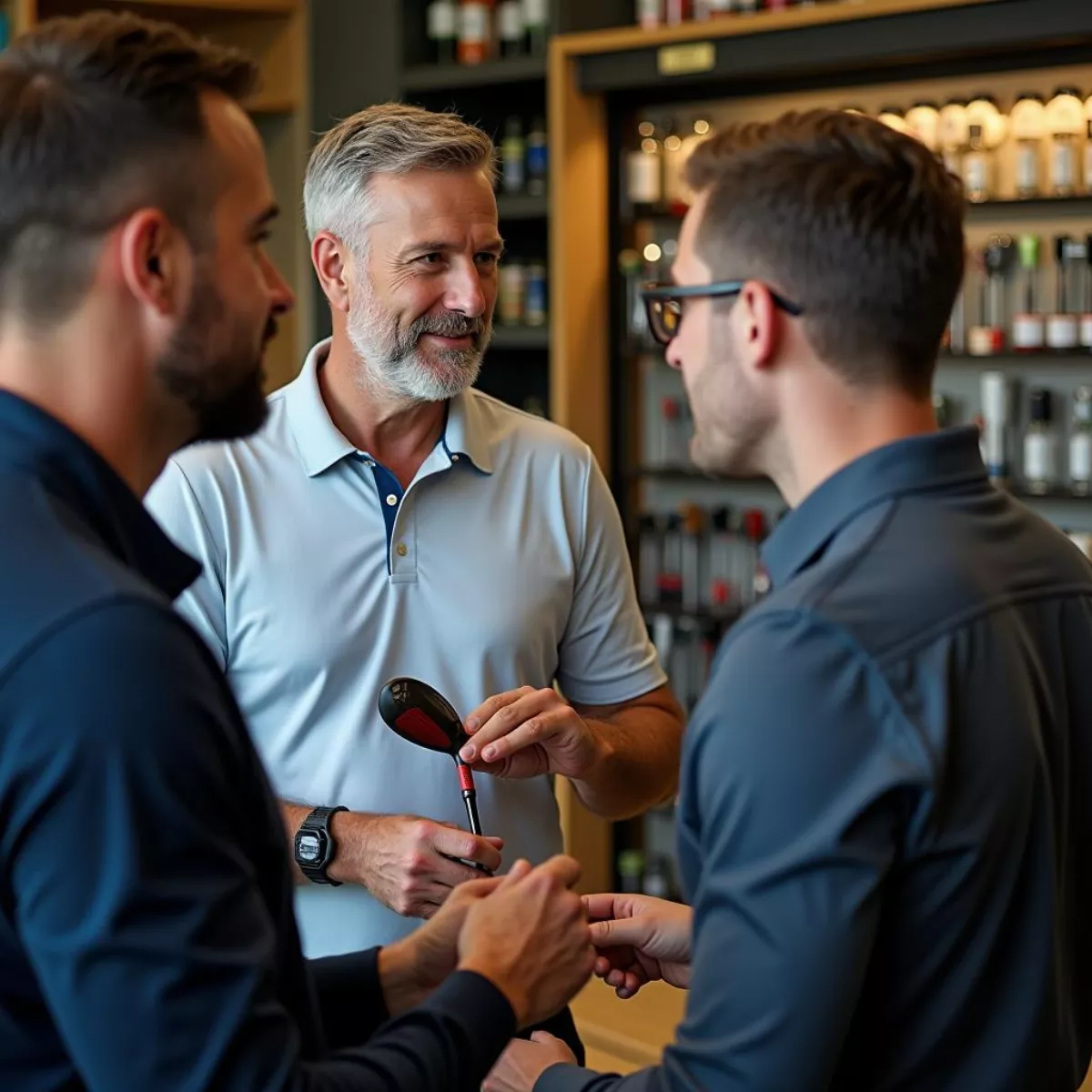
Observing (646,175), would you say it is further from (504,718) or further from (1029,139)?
(504,718)

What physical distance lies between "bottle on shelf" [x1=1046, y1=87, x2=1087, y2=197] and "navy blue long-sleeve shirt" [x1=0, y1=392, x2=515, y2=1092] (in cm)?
334

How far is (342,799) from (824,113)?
106 cm

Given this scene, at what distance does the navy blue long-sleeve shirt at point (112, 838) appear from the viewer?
0.99 m

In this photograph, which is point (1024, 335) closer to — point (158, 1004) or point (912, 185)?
point (912, 185)

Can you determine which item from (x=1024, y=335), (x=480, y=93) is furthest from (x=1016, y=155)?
(x=480, y=93)

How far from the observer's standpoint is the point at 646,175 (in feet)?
14.7

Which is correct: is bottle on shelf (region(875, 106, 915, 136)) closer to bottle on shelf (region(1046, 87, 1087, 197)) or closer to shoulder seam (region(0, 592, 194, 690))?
bottle on shelf (region(1046, 87, 1087, 197))

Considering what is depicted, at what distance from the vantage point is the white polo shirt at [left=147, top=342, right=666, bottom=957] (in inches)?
77.8

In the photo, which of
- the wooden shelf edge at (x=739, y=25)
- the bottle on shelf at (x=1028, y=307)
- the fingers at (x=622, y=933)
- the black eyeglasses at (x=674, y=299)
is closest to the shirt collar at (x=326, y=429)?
the black eyeglasses at (x=674, y=299)

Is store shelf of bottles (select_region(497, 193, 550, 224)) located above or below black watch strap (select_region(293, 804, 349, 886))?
above

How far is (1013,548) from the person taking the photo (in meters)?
1.27

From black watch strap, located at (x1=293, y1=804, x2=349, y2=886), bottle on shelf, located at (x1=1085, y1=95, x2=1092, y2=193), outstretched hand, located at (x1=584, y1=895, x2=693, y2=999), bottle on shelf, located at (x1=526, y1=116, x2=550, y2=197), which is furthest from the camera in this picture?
bottle on shelf, located at (x1=526, y1=116, x2=550, y2=197)

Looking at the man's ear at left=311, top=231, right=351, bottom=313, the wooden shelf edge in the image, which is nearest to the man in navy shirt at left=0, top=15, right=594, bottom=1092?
the man's ear at left=311, top=231, right=351, bottom=313

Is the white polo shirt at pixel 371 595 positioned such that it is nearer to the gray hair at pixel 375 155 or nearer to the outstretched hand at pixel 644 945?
the gray hair at pixel 375 155
